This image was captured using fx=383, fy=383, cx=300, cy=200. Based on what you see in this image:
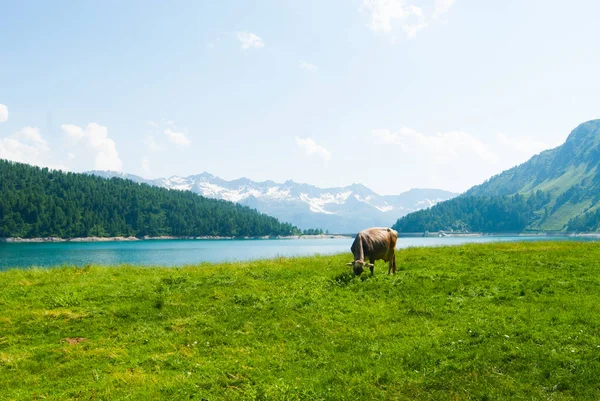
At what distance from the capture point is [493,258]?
26.4 m

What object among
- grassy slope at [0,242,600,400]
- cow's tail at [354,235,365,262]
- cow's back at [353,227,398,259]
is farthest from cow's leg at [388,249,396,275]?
cow's tail at [354,235,365,262]

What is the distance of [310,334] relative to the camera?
49.9ft

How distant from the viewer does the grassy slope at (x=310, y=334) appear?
1123cm

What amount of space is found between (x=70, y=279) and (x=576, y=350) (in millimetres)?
25705

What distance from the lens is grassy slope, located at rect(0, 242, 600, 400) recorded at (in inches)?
442

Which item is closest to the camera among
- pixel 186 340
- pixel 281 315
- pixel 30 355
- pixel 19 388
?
pixel 19 388

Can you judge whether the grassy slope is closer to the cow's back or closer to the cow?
the cow

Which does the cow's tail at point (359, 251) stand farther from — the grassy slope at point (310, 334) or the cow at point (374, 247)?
the grassy slope at point (310, 334)

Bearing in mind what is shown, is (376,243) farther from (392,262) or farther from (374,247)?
(392,262)

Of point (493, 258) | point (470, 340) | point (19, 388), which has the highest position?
point (493, 258)

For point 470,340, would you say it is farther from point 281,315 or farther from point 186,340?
point 186,340

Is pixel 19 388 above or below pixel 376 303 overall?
below

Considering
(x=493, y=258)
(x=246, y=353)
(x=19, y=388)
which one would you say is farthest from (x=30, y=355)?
(x=493, y=258)

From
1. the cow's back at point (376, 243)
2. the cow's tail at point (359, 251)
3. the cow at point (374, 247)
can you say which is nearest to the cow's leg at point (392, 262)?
the cow at point (374, 247)
